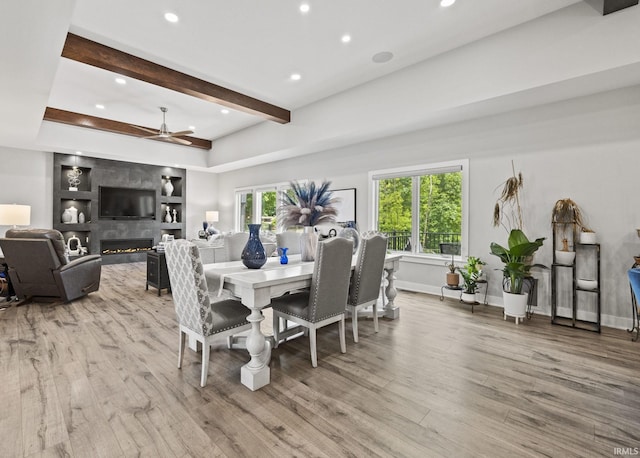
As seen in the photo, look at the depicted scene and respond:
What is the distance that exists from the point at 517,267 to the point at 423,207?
6.14 ft

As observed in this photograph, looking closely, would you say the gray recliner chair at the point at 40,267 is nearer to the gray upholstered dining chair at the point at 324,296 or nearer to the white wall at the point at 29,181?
the gray upholstered dining chair at the point at 324,296

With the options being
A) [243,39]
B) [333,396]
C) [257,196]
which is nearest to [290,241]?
[333,396]

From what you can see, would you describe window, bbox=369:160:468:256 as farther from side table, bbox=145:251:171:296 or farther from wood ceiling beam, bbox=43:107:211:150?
wood ceiling beam, bbox=43:107:211:150

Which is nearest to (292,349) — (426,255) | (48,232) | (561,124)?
(426,255)

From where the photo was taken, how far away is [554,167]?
3.73 metres

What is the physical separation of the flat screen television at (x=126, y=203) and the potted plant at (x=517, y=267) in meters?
8.24

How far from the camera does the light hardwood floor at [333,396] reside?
5.34 ft

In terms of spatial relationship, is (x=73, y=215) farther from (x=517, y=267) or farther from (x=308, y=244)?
(x=517, y=267)

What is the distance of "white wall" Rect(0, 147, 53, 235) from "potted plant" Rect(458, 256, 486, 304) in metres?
8.65

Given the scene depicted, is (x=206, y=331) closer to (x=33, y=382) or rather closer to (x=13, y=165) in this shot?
(x=33, y=382)

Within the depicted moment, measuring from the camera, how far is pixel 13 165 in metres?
6.62

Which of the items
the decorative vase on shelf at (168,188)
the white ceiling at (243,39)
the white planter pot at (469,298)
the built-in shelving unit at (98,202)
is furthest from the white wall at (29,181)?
the white planter pot at (469,298)

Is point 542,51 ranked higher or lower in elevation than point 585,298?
higher

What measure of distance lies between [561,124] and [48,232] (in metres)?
6.68
